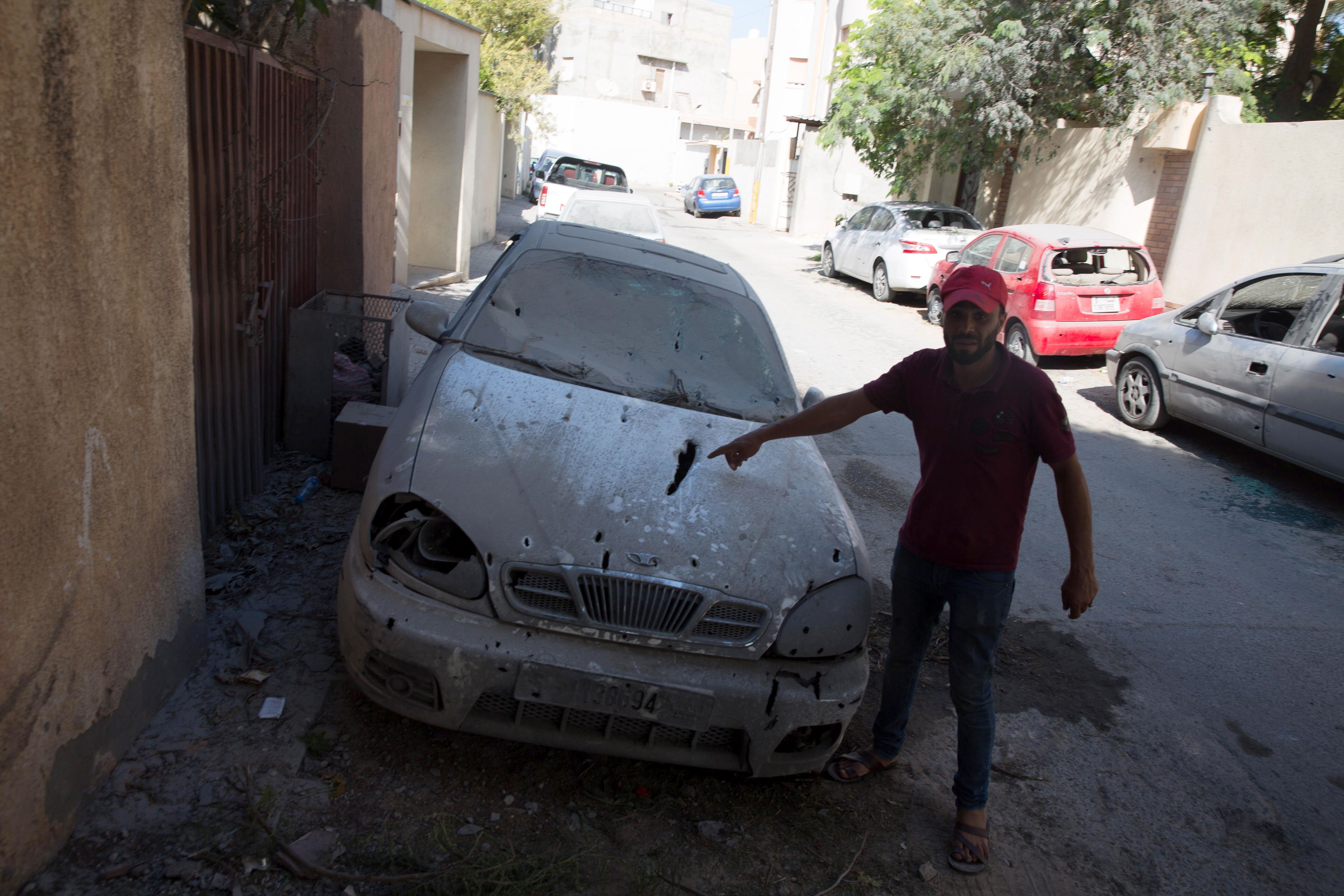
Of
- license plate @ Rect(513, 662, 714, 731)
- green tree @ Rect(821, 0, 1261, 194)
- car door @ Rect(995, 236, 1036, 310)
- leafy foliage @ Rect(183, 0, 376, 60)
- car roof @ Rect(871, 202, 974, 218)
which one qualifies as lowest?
license plate @ Rect(513, 662, 714, 731)

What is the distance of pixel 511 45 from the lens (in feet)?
86.7

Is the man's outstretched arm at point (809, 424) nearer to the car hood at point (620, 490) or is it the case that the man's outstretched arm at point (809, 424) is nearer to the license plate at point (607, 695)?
the car hood at point (620, 490)

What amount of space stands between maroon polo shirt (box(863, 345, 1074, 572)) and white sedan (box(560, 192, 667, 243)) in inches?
360

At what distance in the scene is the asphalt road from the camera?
317 cm

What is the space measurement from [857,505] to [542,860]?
3.82 m

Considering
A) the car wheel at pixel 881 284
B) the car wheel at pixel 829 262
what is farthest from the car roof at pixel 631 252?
the car wheel at pixel 829 262

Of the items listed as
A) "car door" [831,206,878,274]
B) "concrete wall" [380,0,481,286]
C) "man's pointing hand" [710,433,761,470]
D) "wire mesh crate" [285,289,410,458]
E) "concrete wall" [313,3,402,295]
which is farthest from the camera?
"car door" [831,206,878,274]

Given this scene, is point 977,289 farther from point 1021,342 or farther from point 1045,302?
point 1021,342

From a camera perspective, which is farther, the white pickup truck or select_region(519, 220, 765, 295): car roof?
the white pickup truck

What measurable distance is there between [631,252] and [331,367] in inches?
80.2

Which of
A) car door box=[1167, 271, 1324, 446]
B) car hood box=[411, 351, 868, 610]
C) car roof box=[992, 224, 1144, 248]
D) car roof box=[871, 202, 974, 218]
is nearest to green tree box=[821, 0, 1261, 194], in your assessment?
car roof box=[871, 202, 974, 218]

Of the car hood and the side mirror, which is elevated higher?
the side mirror

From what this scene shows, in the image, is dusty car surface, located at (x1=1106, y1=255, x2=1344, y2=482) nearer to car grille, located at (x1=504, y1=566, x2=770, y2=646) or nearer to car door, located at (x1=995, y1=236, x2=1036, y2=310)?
car door, located at (x1=995, y1=236, x2=1036, y2=310)

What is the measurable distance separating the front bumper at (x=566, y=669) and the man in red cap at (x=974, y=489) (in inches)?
16.1
